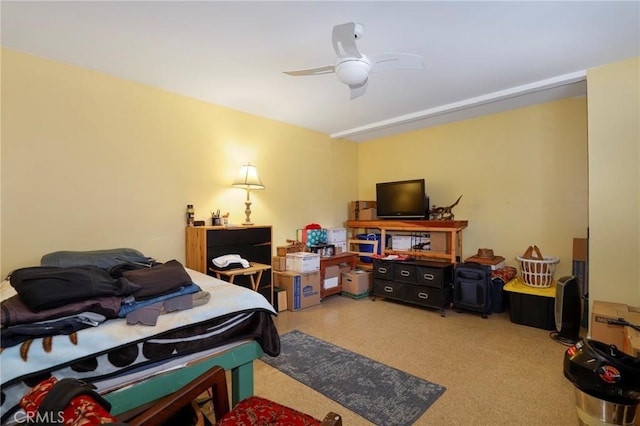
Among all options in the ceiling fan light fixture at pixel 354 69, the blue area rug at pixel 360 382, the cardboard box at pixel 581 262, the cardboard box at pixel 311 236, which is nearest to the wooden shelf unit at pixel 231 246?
the cardboard box at pixel 311 236

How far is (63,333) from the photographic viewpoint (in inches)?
44.2

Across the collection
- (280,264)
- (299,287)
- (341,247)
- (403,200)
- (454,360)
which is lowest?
(454,360)

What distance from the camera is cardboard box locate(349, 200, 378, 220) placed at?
15.6 feet

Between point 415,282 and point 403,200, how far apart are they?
1.16m

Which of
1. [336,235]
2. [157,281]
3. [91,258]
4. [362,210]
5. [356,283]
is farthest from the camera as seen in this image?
[362,210]

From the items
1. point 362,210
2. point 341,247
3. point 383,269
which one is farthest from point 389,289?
point 362,210

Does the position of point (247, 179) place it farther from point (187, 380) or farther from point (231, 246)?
point (187, 380)

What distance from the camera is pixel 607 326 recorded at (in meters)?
2.22

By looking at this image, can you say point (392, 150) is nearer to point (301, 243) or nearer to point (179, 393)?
point (301, 243)

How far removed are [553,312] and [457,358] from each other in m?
1.32

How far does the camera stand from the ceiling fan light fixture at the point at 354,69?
1.99m

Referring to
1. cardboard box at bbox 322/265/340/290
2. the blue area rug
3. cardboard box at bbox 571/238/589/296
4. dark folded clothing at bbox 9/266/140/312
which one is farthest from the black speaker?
dark folded clothing at bbox 9/266/140/312

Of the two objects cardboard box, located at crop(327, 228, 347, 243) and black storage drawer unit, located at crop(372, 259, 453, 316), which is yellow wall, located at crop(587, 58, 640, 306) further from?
cardboard box, located at crop(327, 228, 347, 243)

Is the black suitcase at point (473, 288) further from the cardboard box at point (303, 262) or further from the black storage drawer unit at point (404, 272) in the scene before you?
the cardboard box at point (303, 262)
